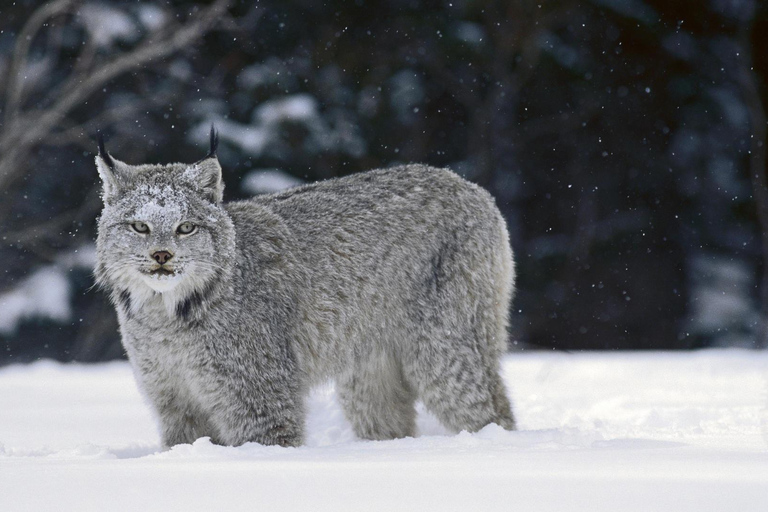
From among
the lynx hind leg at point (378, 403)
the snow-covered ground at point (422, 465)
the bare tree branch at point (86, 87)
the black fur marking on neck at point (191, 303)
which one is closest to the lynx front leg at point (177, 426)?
the snow-covered ground at point (422, 465)

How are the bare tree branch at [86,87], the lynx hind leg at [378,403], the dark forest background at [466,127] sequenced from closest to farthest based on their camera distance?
the lynx hind leg at [378,403]
the bare tree branch at [86,87]
the dark forest background at [466,127]

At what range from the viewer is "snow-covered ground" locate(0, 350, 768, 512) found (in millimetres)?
2570

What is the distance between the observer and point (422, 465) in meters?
3.05

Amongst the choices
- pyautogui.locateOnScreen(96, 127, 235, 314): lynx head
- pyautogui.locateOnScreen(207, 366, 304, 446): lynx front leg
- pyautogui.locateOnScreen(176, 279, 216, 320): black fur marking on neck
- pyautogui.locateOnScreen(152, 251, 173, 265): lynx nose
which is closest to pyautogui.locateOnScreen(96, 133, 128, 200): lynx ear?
pyautogui.locateOnScreen(96, 127, 235, 314): lynx head

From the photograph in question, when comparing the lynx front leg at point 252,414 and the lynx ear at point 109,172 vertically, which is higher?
the lynx ear at point 109,172

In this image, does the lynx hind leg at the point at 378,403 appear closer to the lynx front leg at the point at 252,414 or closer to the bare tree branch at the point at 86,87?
the lynx front leg at the point at 252,414

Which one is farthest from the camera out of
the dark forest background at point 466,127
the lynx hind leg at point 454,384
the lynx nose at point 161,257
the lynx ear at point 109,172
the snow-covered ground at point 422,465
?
the dark forest background at point 466,127

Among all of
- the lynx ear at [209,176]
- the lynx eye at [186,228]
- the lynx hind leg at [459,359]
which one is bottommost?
the lynx hind leg at [459,359]

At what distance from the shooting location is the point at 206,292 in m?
4.10

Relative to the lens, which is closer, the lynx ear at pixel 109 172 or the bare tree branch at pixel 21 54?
the lynx ear at pixel 109 172

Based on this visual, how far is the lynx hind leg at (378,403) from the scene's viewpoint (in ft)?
15.7

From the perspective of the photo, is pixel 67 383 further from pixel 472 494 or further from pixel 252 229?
pixel 472 494

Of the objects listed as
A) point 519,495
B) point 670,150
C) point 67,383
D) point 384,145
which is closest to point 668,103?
point 670,150

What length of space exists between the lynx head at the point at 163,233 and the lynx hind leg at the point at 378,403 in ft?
3.45
